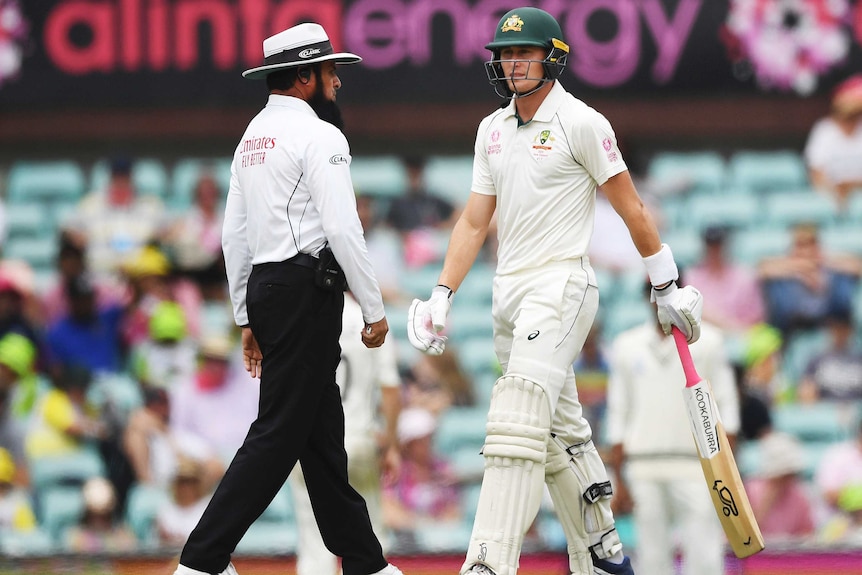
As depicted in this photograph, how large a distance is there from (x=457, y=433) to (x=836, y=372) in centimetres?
268

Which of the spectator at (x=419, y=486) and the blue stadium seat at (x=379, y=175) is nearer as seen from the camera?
the spectator at (x=419, y=486)

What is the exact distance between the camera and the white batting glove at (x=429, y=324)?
5566mm

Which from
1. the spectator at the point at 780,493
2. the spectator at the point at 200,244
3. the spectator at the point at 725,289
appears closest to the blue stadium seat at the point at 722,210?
the spectator at the point at 725,289

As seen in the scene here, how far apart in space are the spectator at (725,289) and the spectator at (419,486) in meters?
2.19

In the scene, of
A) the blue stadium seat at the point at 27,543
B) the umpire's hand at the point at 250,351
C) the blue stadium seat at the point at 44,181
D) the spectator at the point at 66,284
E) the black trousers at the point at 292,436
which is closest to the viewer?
the black trousers at the point at 292,436

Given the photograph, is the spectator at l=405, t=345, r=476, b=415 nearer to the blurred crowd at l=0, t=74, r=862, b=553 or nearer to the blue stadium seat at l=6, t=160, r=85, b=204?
the blurred crowd at l=0, t=74, r=862, b=553

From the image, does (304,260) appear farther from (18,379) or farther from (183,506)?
(18,379)

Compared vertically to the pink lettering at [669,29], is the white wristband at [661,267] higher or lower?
lower

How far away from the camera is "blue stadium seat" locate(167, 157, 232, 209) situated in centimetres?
1227

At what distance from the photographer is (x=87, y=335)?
1130 cm

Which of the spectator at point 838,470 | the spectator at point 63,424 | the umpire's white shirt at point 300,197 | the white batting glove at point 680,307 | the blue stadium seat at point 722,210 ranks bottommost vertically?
the spectator at point 838,470

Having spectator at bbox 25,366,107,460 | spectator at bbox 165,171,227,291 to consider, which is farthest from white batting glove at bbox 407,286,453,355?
spectator at bbox 165,171,227,291

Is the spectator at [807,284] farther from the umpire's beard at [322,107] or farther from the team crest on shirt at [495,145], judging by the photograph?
the umpire's beard at [322,107]

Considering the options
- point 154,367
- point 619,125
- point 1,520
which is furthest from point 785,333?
point 1,520
